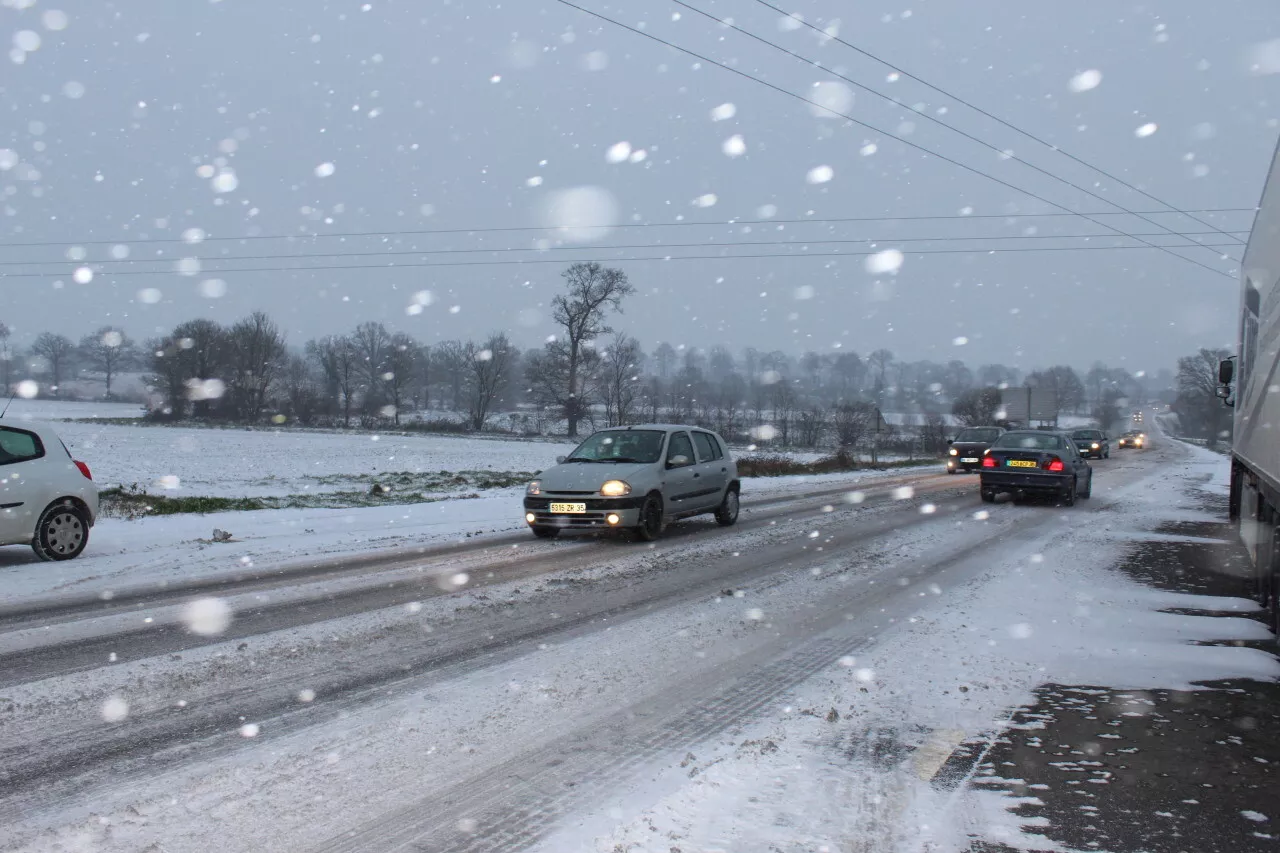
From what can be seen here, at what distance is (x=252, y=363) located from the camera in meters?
88.1

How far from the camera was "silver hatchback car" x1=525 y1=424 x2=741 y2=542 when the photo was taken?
1222 cm

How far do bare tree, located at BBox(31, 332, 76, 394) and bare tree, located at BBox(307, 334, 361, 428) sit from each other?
138 ft

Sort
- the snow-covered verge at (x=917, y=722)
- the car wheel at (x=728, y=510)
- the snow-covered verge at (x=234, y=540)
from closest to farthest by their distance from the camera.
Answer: the snow-covered verge at (x=917, y=722) < the snow-covered verge at (x=234, y=540) < the car wheel at (x=728, y=510)

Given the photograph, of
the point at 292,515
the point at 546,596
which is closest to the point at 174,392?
the point at 292,515

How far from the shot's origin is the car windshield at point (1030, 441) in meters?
19.5

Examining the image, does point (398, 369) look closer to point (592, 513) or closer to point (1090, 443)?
point (1090, 443)

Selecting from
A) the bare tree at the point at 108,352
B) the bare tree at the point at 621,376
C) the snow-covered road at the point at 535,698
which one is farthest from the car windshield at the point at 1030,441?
the bare tree at the point at 108,352

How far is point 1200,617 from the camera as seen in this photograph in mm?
7879

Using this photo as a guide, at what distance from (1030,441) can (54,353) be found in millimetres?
136776

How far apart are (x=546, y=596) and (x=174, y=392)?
87133 millimetres

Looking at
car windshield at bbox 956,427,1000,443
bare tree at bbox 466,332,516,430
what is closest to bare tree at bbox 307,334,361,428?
bare tree at bbox 466,332,516,430

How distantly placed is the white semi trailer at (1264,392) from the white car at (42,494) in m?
11.4

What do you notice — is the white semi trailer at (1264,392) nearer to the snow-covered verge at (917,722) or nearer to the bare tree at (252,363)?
the snow-covered verge at (917,722)

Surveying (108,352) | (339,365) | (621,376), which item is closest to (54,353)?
(108,352)
